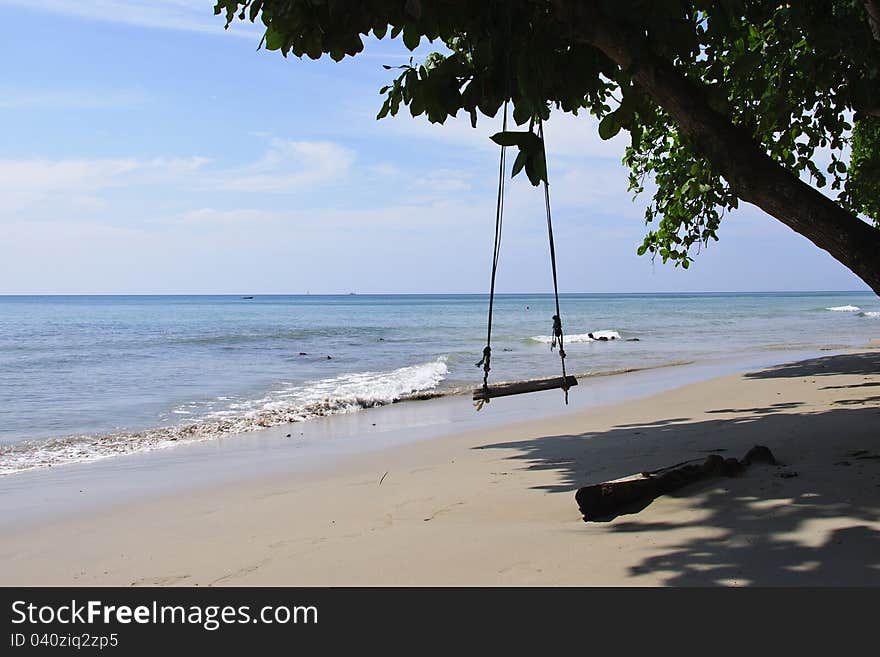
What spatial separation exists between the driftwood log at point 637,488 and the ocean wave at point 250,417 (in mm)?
6420

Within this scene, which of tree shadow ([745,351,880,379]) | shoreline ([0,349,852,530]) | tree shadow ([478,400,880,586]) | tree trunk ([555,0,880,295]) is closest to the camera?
tree shadow ([478,400,880,586])

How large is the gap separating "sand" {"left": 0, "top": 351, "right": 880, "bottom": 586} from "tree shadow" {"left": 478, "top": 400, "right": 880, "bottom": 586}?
14mm

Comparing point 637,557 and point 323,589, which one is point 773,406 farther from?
point 323,589

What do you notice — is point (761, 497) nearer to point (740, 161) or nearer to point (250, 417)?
point (740, 161)

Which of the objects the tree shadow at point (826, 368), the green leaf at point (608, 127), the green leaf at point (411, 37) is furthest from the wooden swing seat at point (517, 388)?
the tree shadow at point (826, 368)

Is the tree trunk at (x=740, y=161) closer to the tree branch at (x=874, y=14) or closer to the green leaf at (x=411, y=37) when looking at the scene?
the green leaf at (x=411, y=37)

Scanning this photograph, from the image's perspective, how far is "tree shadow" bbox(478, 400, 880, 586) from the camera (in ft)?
11.3

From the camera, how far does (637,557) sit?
12.2 ft

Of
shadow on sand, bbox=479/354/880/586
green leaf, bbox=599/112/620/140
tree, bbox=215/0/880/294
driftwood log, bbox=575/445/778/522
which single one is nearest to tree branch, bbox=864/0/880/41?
tree, bbox=215/0/880/294

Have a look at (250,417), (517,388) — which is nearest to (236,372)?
(250,417)

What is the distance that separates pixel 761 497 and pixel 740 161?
6.83 feet

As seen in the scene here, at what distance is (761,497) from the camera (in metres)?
4.54

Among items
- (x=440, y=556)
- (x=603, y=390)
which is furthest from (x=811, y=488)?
(x=603, y=390)

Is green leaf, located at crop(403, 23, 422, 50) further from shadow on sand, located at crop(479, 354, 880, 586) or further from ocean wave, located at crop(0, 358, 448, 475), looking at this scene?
ocean wave, located at crop(0, 358, 448, 475)
